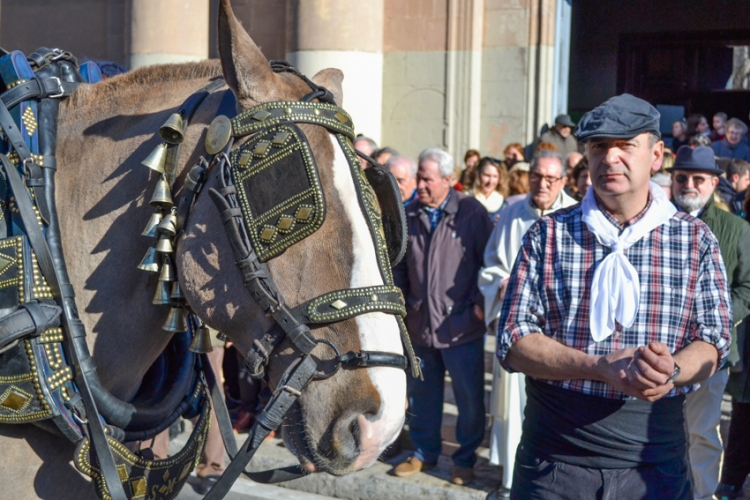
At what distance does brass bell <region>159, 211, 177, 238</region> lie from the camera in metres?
1.95

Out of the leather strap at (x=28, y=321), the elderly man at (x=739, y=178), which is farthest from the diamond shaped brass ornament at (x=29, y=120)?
the elderly man at (x=739, y=178)

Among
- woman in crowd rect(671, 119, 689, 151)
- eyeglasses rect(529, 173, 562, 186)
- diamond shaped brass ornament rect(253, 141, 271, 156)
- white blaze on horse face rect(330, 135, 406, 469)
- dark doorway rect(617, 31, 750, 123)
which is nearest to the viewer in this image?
white blaze on horse face rect(330, 135, 406, 469)

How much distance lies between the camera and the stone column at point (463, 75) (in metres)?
9.02

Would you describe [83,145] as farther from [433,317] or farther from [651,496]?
[433,317]

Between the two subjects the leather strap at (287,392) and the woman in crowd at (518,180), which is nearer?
the leather strap at (287,392)

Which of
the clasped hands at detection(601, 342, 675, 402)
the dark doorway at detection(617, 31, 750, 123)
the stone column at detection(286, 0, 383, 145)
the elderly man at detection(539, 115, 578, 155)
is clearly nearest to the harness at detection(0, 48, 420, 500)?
the clasped hands at detection(601, 342, 675, 402)

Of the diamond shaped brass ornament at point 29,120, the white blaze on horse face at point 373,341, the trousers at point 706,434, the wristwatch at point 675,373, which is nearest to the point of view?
the white blaze on horse face at point 373,341

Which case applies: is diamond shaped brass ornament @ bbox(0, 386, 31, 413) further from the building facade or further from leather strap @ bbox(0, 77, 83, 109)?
the building facade

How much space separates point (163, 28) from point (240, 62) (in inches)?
298

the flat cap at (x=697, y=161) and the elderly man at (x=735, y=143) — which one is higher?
the elderly man at (x=735, y=143)

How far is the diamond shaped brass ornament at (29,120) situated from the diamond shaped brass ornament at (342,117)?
0.75m

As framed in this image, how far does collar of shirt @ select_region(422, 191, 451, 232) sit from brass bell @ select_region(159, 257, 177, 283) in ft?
12.5

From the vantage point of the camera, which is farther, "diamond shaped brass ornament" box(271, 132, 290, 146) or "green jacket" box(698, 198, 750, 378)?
"green jacket" box(698, 198, 750, 378)

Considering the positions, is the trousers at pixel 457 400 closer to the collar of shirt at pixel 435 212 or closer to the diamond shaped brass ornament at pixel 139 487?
the collar of shirt at pixel 435 212
